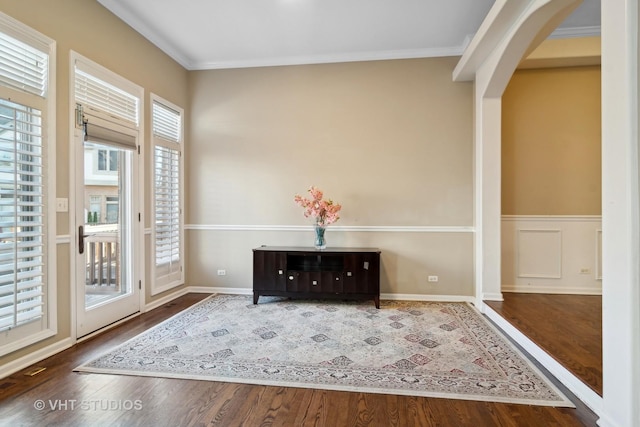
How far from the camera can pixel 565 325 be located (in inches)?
112

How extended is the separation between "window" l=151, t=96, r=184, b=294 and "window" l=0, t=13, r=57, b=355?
1.35 meters

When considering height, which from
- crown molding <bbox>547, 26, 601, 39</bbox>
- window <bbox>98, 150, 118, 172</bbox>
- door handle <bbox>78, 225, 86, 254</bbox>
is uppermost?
crown molding <bbox>547, 26, 601, 39</bbox>

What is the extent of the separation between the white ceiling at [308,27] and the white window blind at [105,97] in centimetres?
79

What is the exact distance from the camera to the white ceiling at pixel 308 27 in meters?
3.21

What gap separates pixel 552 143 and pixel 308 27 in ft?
11.1

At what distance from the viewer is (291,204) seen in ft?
14.4

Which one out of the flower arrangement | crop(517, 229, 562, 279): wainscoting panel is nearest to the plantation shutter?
the flower arrangement

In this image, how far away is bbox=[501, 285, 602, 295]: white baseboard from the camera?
3893 mm

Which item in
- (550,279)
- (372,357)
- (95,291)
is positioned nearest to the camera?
(372,357)

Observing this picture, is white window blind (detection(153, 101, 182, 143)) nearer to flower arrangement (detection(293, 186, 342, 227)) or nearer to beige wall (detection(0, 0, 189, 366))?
beige wall (detection(0, 0, 189, 366))

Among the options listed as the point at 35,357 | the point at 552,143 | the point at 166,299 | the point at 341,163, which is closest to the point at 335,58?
the point at 341,163

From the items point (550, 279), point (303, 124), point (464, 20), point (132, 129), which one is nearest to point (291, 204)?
point (303, 124)

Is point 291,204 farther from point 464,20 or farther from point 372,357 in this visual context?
point 464,20

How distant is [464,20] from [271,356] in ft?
13.0
